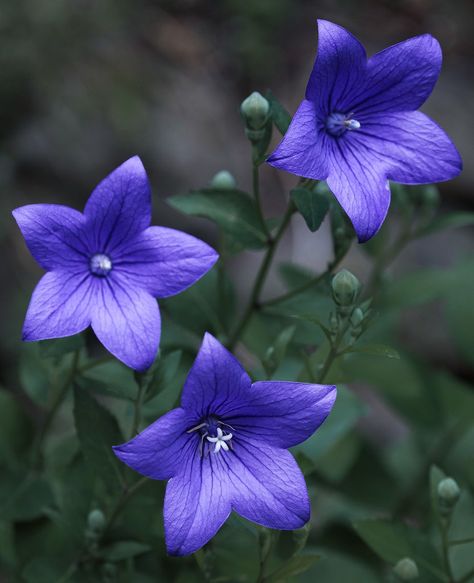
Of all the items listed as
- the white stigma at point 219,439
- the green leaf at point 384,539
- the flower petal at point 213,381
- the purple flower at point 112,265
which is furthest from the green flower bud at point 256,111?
the green leaf at point 384,539

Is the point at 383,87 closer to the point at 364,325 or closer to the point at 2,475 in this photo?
the point at 364,325

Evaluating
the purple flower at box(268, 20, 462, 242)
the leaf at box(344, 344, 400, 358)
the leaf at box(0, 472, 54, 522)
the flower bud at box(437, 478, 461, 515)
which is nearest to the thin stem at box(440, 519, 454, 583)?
the flower bud at box(437, 478, 461, 515)

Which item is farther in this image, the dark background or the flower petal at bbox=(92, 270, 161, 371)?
the dark background

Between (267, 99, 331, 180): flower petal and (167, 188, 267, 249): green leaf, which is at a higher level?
(267, 99, 331, 180): flower petal

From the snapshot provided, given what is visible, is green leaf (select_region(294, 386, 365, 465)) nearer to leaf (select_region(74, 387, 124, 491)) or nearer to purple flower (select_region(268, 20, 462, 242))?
leaf (select_region(74, 387, 124, 491))

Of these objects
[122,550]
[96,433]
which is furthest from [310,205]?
[122,550]

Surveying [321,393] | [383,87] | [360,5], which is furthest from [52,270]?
[360,5]
